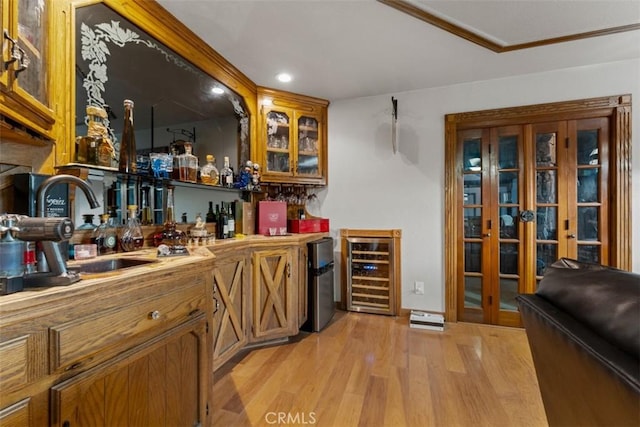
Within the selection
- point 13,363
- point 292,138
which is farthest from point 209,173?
point 13,363

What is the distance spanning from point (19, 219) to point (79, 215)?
0.83m

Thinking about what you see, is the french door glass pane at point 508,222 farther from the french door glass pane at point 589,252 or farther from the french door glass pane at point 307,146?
the french door glass pane at point 307,146

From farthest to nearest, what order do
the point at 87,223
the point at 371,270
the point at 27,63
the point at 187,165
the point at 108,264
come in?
the point at 371,270 < the point at 187,165 < the point at 87,223 < the point at 108,264 < the point at 27,63

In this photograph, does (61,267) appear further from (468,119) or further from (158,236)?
(468,119)

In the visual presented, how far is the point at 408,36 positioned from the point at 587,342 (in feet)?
7.02

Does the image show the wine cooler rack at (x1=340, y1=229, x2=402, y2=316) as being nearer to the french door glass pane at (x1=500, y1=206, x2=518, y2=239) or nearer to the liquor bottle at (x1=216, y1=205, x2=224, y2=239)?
the french door glass pane at (x1=500, y1=206, x2=518, y2=239)

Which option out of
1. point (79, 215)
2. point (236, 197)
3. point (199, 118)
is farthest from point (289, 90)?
point (79, 215)

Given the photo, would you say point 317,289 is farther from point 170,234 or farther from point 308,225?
point 170,234

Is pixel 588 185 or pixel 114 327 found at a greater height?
pixel 588 185

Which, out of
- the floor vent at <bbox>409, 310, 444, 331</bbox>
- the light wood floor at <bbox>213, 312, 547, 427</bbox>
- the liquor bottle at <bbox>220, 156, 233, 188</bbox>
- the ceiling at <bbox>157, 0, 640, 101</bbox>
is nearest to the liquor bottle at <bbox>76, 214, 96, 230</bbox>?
the liquor bottle at <bbox>220, 156, 233, 188</bbox>

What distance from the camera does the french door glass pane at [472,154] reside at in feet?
9.29

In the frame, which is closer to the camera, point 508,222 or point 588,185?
point 588,185

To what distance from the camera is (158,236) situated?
1.79m

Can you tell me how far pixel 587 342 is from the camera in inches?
26.8
